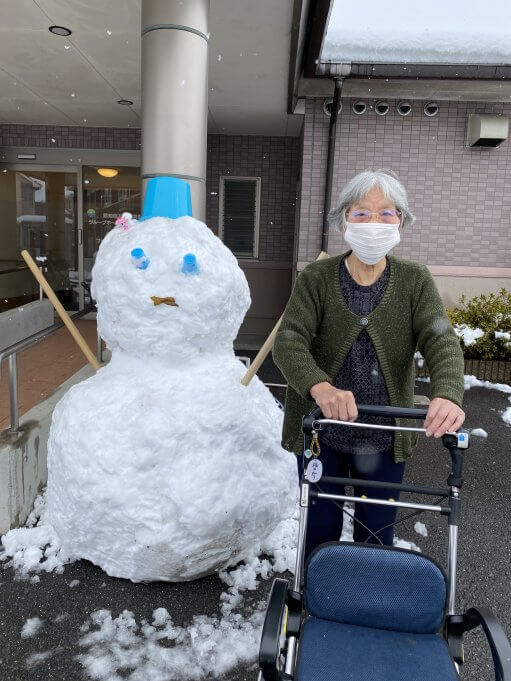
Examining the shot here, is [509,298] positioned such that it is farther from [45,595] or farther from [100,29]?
[45,595]

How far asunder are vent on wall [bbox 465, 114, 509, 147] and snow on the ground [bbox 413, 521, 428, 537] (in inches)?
218

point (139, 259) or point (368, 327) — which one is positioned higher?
point (139, 259)

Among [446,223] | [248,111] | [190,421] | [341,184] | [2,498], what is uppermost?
[248,111]

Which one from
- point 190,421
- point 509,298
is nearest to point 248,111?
point 509,298

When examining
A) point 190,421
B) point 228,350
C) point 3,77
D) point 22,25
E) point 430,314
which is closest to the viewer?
point 430,314

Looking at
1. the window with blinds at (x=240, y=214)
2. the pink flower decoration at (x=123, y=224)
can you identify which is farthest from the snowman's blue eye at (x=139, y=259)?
the window with blinds at (x=240, y=214)

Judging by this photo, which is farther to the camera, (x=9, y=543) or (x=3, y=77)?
(x=3, y=77)

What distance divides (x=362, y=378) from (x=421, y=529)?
196cm

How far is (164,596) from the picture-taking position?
2771 millimetres

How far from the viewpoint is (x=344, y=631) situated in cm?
180

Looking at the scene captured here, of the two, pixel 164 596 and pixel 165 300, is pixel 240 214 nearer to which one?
pixel 165 300

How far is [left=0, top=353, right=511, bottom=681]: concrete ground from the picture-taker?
234cm

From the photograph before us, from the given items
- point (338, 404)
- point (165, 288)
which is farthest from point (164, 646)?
point (165, 288)

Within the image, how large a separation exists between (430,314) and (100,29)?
483 cm
